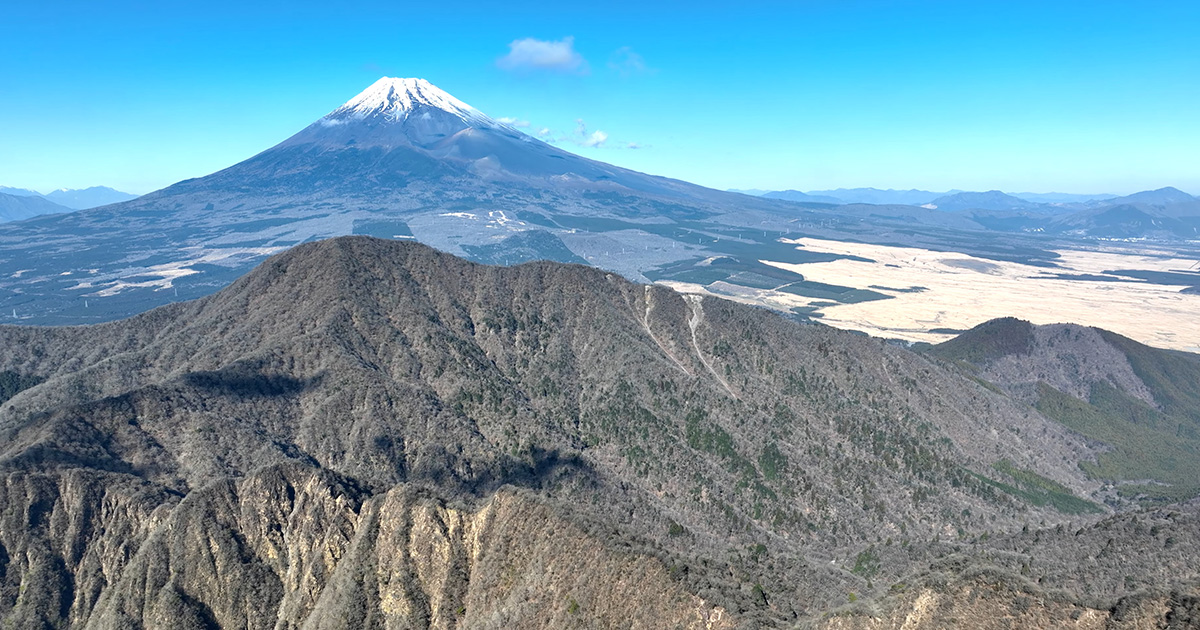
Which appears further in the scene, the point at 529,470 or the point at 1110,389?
the point at 1110,389

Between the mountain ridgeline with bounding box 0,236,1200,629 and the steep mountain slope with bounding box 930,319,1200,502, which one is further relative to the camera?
the steep mountain slope with bounding box 930,319,1200,502

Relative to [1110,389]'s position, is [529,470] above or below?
above

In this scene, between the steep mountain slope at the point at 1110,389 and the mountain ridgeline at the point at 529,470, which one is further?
the steep mountain slope at the point at 1110,389

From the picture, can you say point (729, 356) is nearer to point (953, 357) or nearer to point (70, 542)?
point (953, 357)

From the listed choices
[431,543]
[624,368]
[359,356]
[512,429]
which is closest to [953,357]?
[624,368]
